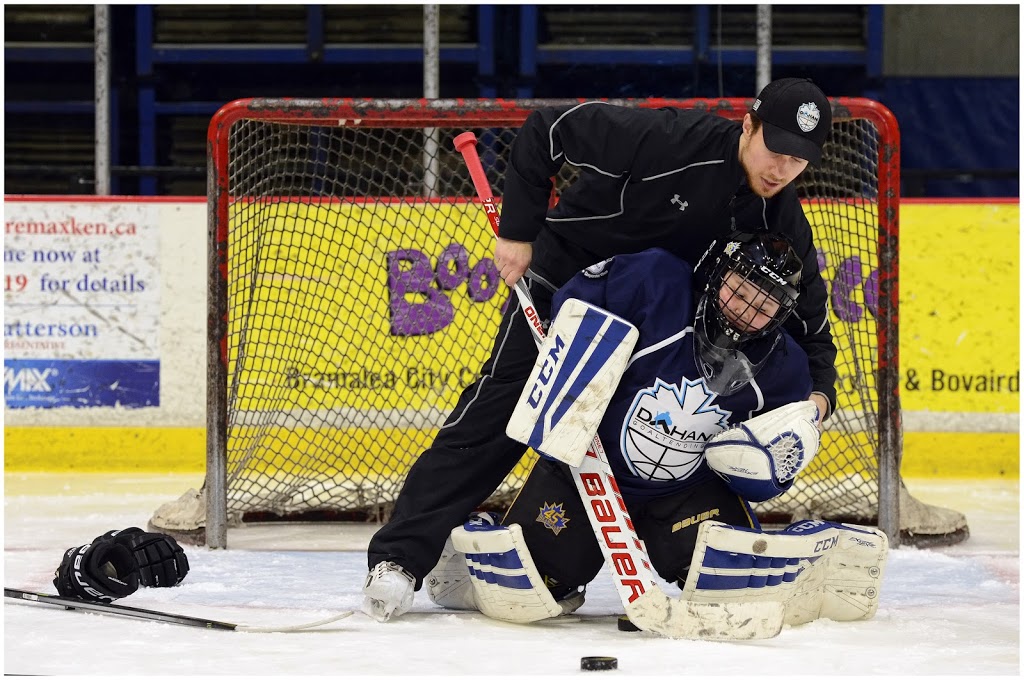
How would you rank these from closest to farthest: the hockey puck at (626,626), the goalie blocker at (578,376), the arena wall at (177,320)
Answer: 1. the goalie blocker at (578,376)
2. the hockey puck at (626,626)
3. the arena wall at (177,320)

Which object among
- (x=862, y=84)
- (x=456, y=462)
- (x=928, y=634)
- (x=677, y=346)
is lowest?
(x=928, y=634)

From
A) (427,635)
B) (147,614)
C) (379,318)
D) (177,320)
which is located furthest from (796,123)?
(177,320)

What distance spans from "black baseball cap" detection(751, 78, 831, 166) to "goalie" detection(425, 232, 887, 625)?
168 millimetres

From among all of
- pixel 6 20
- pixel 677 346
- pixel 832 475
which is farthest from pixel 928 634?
pixel 6 20

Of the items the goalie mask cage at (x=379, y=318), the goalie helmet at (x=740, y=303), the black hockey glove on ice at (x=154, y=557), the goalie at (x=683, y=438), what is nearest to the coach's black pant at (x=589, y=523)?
the goalie at (x=683, y=438)

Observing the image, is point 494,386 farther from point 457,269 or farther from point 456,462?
point 457,269

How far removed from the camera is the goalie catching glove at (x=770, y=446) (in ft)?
8.13

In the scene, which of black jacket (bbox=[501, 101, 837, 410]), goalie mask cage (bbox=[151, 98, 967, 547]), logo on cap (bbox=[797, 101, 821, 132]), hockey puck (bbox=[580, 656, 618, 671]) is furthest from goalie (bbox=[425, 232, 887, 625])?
goalie mask cage (bbox=[151, 98, 967, 547])

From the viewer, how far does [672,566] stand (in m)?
2.70

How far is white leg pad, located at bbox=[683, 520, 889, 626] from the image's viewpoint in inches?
101

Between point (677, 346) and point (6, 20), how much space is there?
5.31 metres

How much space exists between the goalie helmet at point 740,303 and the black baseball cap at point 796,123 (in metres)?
0.16

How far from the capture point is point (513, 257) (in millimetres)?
2734

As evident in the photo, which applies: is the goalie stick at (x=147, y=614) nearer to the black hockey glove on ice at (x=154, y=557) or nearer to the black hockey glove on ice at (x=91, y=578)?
the black hockey glove on ice at (x=91, y=578)
